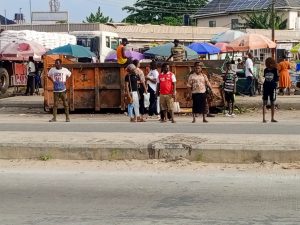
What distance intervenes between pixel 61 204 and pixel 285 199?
2726mm

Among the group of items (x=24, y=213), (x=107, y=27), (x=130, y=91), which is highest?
(x=107, y=27)

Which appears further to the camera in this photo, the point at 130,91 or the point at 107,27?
the point at 107,27

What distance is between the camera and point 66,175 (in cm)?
946

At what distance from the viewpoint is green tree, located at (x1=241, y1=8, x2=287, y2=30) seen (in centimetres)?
6316

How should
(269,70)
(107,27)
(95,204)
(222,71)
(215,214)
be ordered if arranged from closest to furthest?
(215,214) → (95,204) → (269,70) → (222,71) → (107,27)

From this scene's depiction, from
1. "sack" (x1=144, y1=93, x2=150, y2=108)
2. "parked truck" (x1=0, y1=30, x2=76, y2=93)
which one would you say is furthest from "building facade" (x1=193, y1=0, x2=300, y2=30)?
"sack" (x1=144, y1=93, x2=150, y2=108)

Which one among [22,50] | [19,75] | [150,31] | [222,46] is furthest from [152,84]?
[150,31]

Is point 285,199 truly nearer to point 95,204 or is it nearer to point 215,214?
point 215,214

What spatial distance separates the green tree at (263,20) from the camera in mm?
63156

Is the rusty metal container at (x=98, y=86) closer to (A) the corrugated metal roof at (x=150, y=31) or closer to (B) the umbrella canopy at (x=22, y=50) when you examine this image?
(B) the umbrella canopy at (x=22, y=50)

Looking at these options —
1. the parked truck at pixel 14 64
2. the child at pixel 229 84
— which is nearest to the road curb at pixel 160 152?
the child at pixel 229 84

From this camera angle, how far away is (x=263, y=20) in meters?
63.3

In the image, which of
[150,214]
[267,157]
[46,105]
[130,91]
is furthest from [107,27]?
[150,214]

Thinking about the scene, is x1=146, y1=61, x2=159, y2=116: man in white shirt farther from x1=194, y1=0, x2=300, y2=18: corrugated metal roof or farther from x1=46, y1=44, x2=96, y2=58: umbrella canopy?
x1=194, y1=0, x2=300, y2=18: corrugated metal roof
